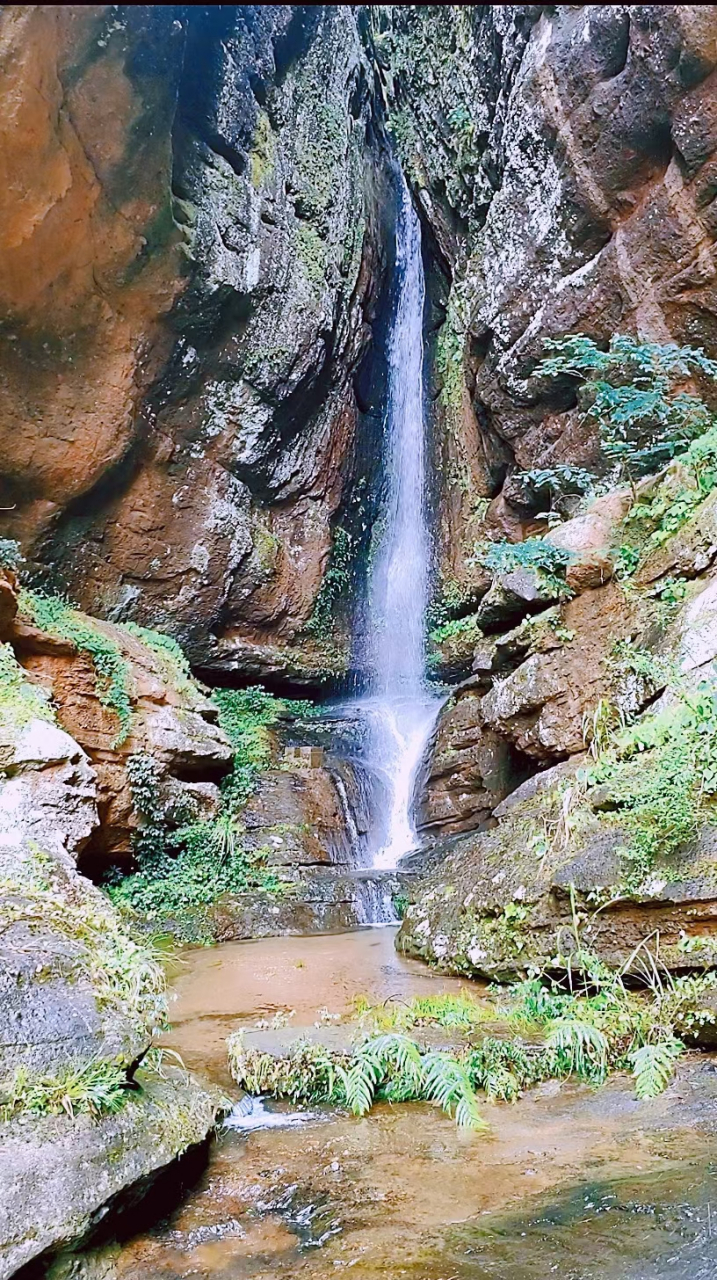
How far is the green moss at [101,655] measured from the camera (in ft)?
29.3

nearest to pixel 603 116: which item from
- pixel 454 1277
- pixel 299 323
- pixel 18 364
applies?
pixel 299 323

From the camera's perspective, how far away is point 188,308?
11609mm

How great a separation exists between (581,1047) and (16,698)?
539cm

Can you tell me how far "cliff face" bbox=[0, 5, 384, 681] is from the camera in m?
9.76

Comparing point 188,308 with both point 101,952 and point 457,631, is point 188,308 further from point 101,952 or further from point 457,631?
point 101,952

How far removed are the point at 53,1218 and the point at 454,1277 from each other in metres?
1.17

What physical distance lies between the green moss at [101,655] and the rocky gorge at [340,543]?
6 cm

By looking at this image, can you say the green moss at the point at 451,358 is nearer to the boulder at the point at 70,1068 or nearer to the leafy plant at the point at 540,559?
the leafy plant at the point at 540,559

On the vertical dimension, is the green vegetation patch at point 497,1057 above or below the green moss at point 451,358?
below

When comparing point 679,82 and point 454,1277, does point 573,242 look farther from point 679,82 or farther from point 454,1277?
point 454,1277

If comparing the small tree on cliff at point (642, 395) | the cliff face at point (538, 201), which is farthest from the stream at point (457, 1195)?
the cliff face at point (538, 201)

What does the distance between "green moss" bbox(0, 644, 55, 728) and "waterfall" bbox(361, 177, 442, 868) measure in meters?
6.89

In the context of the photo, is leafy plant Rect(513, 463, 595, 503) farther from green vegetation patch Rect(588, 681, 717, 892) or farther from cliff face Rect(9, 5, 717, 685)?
green vegetation patch Rect(588, 681, 717, 892)

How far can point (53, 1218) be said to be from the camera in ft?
7.48
